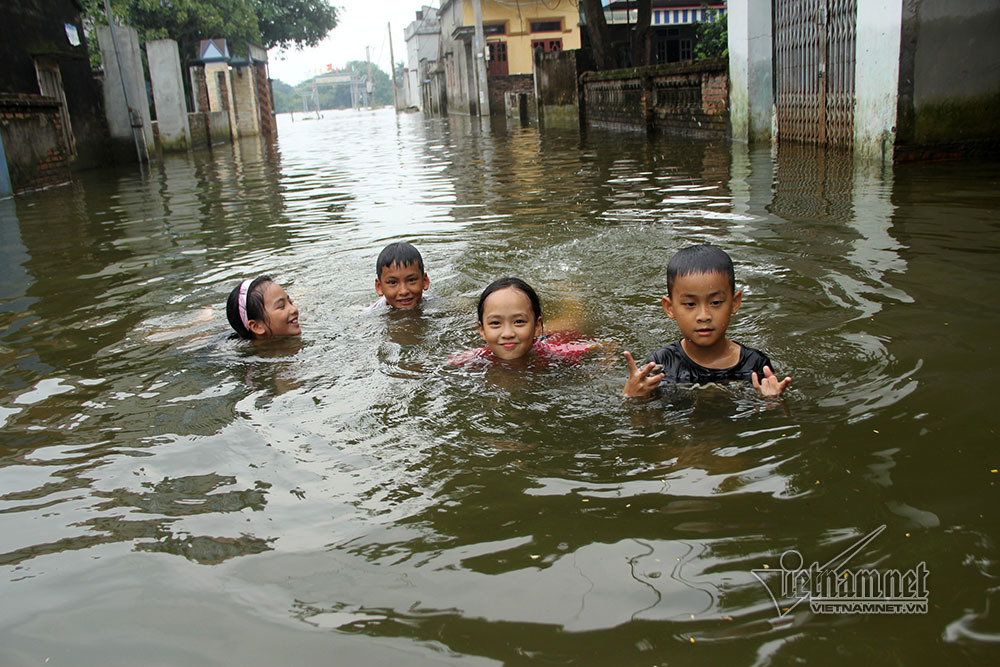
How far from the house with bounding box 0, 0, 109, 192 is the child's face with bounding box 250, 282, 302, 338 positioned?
10.9m

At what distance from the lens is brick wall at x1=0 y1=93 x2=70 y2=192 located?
14.4 m

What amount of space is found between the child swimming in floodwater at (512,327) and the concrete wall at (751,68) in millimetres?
10720

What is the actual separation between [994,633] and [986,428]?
1292mm

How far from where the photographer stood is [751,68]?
13.7 meters

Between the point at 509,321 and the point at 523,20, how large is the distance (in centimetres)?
4243

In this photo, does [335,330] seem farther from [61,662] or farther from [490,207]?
[490,207]

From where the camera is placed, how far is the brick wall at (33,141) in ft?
47.2

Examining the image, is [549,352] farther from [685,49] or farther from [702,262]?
[685,49]

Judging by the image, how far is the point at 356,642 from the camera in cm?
218

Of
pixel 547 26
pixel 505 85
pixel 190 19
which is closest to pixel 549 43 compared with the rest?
pixel 547 26

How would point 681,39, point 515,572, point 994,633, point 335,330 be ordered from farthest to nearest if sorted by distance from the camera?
point 681,39 < point 335,330 < point 515,572 < point 994,633

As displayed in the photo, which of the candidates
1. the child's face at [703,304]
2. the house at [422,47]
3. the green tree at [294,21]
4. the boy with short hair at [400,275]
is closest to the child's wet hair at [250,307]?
the boy with short hair at [400,275]

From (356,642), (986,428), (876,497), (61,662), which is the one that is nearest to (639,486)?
(876,497)

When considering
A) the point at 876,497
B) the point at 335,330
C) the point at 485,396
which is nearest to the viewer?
the point at 876,497
